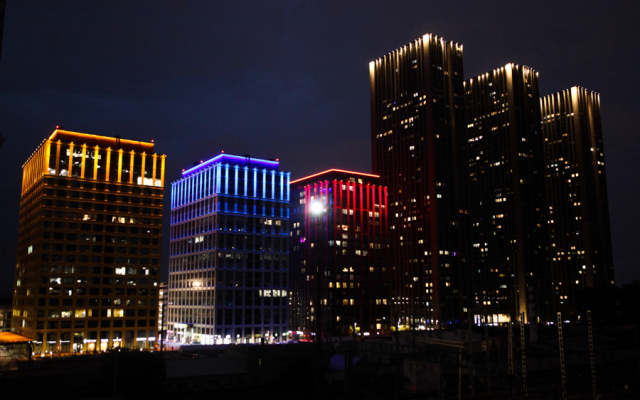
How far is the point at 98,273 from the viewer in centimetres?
12769

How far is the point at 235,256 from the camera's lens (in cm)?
14800

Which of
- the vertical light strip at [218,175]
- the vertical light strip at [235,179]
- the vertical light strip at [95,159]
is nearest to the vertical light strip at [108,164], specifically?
the vertical light strip at [95,159]

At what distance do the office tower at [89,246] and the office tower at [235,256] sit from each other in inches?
652

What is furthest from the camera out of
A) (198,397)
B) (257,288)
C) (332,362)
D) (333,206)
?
(333,206)

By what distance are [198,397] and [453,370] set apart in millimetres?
46620

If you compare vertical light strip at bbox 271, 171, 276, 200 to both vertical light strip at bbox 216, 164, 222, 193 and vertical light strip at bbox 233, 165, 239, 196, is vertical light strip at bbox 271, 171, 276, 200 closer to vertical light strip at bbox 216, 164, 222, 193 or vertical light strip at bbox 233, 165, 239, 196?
vertical light strip at bbox 233, 165, 239, 196

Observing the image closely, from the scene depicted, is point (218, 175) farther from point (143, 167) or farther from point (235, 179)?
point (143, 167)

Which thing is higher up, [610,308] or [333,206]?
[333,206]

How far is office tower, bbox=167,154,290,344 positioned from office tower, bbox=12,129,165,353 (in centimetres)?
1656

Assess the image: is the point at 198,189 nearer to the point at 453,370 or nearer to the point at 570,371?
→ the point at 453,370

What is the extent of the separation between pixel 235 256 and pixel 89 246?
38.4 meters

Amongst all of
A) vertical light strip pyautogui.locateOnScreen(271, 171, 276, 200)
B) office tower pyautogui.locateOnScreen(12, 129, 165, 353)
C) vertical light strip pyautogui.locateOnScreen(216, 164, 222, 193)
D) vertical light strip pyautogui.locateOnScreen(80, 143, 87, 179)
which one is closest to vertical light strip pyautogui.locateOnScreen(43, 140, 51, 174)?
office tower pyautogui.locateOnScreen(12, 129, 165, 353)

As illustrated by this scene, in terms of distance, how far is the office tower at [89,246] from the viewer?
122m

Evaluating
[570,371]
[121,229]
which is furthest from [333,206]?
[570,371]
